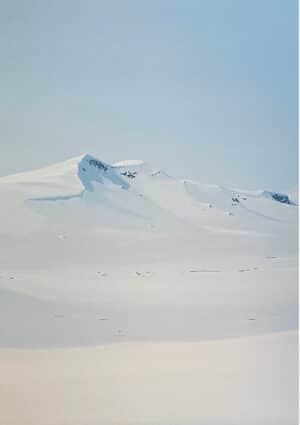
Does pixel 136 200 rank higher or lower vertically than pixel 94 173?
lower

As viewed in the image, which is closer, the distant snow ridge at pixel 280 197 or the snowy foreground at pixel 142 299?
the snowy foreground at pixel 142 299

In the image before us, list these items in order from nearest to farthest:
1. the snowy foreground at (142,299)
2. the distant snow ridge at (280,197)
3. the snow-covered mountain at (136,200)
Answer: the snowy foreground at (142,299) < the snow-covered mountain at (136,200) < the distant snow ridge at (280,197)

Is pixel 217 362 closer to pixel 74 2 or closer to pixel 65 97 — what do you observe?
pixel 65 97

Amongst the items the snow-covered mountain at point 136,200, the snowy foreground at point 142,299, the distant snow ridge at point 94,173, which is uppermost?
the distant snow ridge at point 94,173

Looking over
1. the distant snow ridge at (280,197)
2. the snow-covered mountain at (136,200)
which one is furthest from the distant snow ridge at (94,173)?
the distant snow ridge at (280,197)

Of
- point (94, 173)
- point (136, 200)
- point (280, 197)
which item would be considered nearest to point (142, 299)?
point (136, 200)

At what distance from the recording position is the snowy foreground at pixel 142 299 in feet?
7.78

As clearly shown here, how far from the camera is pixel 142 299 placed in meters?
2.54

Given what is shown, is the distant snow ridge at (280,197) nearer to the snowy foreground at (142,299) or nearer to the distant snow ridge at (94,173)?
the snowy foreground at (142,299)

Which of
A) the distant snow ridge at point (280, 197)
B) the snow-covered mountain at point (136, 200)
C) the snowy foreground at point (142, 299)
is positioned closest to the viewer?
the snowy foreground at point (142, 299)

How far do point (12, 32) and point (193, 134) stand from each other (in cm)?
92

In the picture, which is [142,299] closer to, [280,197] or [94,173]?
[94,173]

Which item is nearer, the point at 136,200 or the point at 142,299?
the point at 142,299

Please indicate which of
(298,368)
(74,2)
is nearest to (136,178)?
(74,2)
